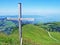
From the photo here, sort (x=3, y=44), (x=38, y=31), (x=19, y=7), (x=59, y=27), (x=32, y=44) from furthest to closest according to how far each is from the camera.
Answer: (x=59, y=27) < (x=38, y=31) < (x=32, y=44) < (x=3, y=44) < (x=19, y=7)

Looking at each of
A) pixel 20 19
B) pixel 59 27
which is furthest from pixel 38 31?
pixel 20 19

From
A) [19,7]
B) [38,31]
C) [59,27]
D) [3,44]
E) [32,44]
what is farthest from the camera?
[59,27]

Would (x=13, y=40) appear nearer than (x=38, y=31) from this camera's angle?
Yes

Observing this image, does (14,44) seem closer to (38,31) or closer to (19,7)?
(19,7)

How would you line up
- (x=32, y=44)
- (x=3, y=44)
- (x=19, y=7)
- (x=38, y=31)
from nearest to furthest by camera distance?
(x=19, y=7)
(x=3, y=44)
(x=32, y=44)
(x=38, y=31)

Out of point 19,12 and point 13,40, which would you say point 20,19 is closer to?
point 19,12

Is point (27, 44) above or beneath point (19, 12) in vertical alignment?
beneath

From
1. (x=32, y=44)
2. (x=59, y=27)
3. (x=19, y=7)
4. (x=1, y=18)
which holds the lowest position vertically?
(x=59, y=27)

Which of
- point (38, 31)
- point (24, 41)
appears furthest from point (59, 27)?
point (24, 41)

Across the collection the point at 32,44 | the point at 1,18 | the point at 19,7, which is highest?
the point at 19,7
